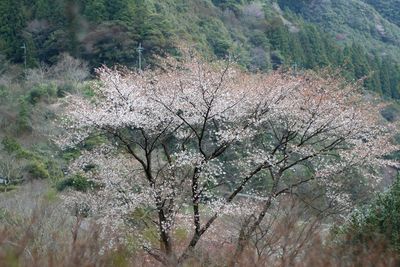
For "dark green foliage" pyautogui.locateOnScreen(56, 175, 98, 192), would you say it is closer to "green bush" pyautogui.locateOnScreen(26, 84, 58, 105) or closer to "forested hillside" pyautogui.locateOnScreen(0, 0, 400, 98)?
"forested hillside" pyautogui.locateOnScreen(0, 0, 400, 98)

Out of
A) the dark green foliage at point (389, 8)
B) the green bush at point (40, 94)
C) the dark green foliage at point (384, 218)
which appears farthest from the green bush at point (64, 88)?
the dark green foliage at point (389, 8)

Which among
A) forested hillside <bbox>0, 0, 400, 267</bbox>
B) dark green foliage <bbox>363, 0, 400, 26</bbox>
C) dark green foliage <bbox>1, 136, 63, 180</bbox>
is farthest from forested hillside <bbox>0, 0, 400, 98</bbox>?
dark green foliage <bbox>363, 0, 400, 26</bbox>

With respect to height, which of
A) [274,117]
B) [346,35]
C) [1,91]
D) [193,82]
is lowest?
[346,35]

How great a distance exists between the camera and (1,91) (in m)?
23.6

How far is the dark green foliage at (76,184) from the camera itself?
16531 mm

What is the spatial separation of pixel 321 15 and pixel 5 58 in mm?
30392

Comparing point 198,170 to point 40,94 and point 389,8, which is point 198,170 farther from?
point 389,8

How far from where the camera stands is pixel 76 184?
16.6 metres

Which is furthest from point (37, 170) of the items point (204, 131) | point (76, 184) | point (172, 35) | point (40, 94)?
point (172, 35)

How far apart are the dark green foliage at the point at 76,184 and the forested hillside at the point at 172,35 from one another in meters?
5.96

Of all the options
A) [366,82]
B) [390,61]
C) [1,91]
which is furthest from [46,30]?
[390,61]

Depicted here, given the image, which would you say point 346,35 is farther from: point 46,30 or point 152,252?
point 152,252

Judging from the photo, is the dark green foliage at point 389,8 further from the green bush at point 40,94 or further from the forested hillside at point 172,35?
the green bush at point 40,94

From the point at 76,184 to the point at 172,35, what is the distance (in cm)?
1249
